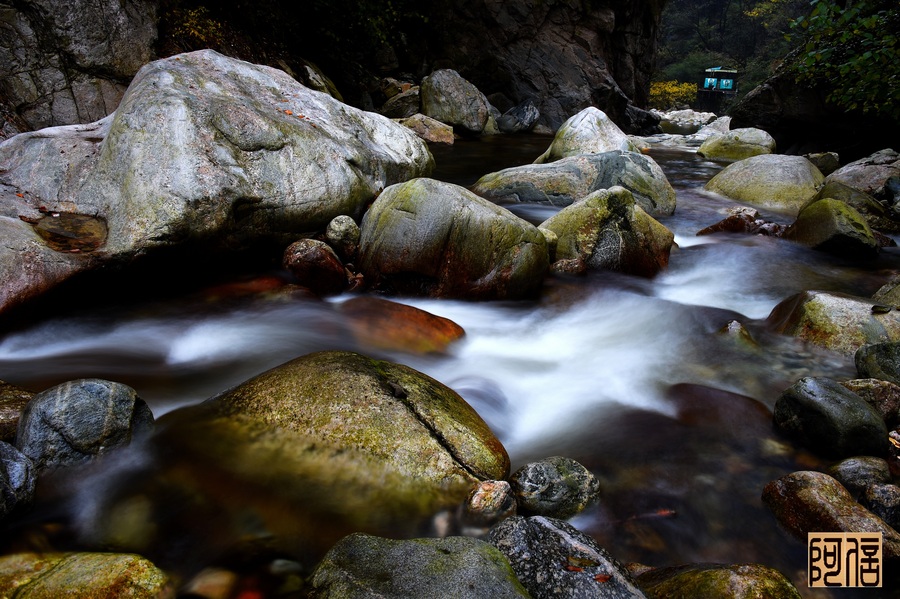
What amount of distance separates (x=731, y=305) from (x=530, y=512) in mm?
4744

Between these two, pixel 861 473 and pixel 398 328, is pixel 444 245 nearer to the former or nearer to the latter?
pixel 398 328

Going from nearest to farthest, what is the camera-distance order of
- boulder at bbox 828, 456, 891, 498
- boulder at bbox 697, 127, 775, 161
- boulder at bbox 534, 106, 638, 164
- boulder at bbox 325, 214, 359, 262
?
boulder at bbox 828, 456, 891, 498 < boulder at bbox 325, 214, 359, 262 < boulder at bbox 534, 106, 638, 164 < boulder at bbox 697, 127, 775, 161

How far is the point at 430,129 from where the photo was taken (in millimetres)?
17969

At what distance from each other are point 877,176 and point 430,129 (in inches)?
495

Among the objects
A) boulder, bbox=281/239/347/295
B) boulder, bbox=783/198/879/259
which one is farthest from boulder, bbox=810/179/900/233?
boulder, bbox=281/239/347/295

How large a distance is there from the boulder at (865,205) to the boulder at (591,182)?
102 inches

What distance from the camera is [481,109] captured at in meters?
Answer: 20.9

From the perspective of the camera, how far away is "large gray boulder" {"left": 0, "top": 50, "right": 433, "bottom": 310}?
15.5 feet

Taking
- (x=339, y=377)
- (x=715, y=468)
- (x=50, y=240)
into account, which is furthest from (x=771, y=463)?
(x=50, y=240)

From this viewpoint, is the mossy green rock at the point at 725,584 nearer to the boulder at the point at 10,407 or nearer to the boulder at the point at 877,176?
the boulder at the point at 10,407

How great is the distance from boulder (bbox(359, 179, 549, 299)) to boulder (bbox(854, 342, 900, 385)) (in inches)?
124

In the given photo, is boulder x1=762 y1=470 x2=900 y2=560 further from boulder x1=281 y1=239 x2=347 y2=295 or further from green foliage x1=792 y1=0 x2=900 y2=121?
green foliage x1=792 y1=0 x2=900 y2=121

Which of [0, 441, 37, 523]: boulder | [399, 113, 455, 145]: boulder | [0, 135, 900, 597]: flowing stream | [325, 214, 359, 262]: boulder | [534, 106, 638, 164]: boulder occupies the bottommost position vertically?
[0, 135, 900, 597]: flowing stream

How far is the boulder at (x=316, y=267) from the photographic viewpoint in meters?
5.65
